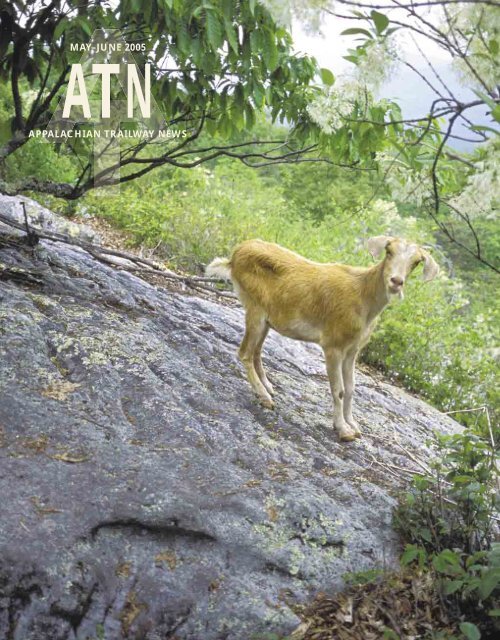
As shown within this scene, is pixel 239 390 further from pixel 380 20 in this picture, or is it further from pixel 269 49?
pixel 380 20

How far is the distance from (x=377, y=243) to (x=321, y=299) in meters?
0.63

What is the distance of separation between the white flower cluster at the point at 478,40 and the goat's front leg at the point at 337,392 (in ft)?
8.46

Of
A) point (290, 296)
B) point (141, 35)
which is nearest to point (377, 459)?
point (290, 296)

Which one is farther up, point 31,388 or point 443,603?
point 31,388

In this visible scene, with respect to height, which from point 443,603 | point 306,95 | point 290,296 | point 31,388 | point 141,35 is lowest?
point 443,603

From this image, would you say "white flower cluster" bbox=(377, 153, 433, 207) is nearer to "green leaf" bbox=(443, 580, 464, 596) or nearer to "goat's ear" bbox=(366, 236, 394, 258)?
"goat's ear" bbox=(366, 236, 394, 258)

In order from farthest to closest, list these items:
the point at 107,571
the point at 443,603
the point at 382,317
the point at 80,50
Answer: the point at 382,317
the point at 80,50
the point at 443,603
the point at 107,571

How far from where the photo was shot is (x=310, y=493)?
4.18m

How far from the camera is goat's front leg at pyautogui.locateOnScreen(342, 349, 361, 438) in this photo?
17.1ft

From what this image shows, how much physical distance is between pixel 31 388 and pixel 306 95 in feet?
9.75

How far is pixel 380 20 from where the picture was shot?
256cm

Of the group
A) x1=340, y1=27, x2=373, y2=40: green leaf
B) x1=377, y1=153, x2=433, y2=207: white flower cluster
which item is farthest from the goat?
x1=340, y1=27, x2=373, y2=40: green leaf

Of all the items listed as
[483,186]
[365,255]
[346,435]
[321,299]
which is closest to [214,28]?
[483,186]

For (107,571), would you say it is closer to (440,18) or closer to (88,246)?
(440,18)
